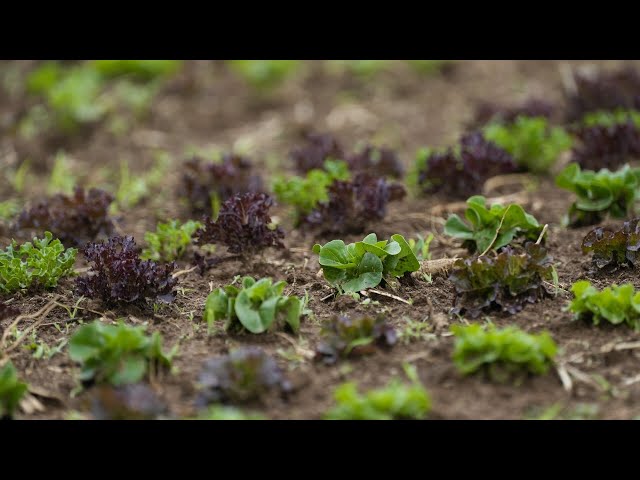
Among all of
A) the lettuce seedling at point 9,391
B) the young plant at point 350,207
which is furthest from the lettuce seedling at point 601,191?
the lettuce seedling at point 9,391

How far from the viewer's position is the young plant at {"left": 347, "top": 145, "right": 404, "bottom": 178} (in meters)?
6.65

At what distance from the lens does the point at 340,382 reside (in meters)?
3.82

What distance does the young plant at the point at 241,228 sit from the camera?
5039 mm

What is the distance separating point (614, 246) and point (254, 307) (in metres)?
2.09

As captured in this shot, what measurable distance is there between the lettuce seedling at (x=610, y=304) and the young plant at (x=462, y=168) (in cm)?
227

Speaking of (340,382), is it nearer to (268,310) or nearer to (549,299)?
(268,310)

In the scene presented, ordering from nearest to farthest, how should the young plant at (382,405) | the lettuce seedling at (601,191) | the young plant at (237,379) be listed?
the young plant at (382,405), the young plant at (237,379), the lettuce seedling at (601,191)

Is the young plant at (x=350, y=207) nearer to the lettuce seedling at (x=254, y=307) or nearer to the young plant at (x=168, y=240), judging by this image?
the young plant at (x=168, y=240)

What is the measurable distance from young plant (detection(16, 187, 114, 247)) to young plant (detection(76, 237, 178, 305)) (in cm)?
107

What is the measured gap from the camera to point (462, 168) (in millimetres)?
6289

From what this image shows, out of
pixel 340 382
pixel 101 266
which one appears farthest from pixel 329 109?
pixel 340 382

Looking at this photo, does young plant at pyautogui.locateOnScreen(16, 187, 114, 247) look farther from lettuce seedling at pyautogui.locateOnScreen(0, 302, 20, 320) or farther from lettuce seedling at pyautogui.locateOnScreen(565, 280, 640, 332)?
lettuce seedling at pyautogui.locateOnScreen(565, 280, 640, 332)

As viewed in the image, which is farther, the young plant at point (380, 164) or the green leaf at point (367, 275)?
the young plant at point (380, 164)

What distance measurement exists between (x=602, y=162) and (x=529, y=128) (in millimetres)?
629
